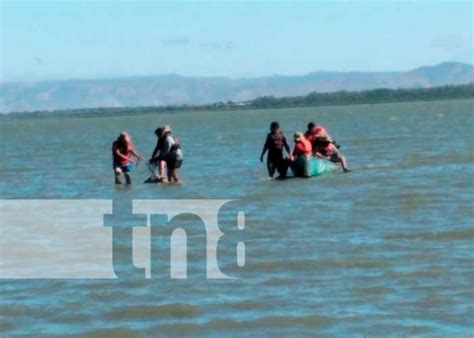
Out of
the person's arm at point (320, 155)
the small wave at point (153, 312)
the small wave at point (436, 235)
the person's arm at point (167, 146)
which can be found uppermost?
the person's arm at point (167, 146)

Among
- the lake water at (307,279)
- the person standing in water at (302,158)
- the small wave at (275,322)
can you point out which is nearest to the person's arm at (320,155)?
the person standing in water at (302,158)

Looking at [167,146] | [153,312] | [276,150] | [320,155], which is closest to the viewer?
[153,312]

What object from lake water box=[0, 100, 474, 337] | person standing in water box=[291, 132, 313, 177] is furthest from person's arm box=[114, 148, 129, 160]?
person standing in water box=[291, 132, 313, 177]

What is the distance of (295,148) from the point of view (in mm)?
25891

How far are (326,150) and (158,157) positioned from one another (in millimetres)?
3321

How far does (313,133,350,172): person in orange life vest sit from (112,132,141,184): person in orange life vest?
3.43 m

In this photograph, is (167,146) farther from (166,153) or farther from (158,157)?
(158,157)

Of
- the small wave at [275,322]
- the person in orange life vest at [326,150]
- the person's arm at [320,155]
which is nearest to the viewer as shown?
the small wave at [275,322]

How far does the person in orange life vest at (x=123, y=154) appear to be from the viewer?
25.5 metres

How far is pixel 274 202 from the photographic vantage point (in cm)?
2194

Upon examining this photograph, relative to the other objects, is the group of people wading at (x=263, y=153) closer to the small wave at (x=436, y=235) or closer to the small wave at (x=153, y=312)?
the small wave at (x=436, y=235)

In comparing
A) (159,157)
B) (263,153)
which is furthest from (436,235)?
(159,157)

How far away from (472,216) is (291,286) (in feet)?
18.5

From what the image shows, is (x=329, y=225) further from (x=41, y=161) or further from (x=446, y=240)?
(x=41, y=161)
